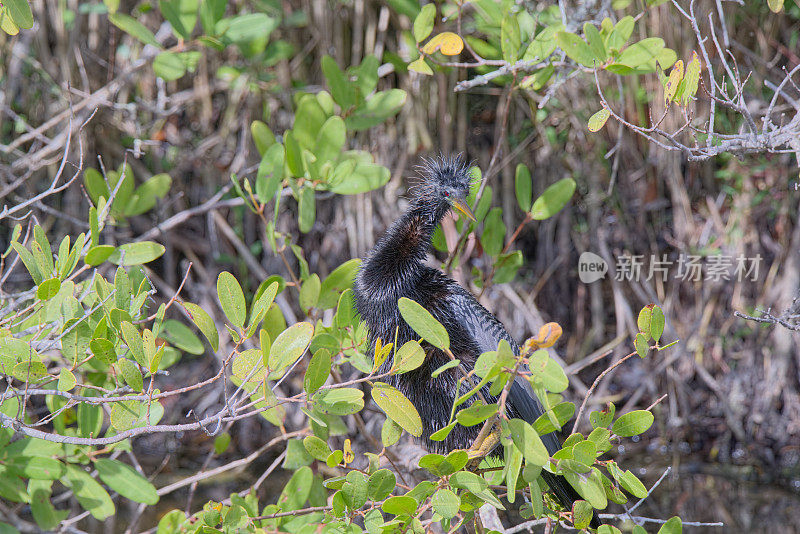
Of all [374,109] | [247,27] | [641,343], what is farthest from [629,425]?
[247,27]

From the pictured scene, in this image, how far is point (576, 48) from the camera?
1.97 metres

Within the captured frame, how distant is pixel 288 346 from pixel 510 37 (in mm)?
1240

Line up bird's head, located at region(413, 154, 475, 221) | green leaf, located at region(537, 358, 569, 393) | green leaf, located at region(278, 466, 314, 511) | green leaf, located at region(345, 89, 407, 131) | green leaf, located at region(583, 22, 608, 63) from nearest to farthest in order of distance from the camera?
1. green leaf, located at region(537, 358, 569, 393)
2. green leaf, located at region(583, 22, 608, 63)
3. green leaf, located at region(278, 466, 314, 511)
4. bird's head, located at region(413, 154, 475, 221)
5. green leaf, located at region(345, 89, 407, 131)

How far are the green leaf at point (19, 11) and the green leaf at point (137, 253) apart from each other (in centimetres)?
63

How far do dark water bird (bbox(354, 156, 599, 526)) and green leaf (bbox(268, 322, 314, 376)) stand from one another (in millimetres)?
631

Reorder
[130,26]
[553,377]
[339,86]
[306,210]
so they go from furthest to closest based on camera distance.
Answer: [130,26], [339,86], [306,210], [553,377]

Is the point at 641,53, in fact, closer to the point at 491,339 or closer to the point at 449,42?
the point at 449,42

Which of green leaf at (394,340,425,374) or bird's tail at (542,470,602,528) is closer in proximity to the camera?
green leaf at (394,340,425,374)

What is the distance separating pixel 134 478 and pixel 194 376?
2059 millimetres

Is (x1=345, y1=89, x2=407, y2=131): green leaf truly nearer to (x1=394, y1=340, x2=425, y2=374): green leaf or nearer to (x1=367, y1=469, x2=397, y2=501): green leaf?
(x1=394, y1=340, x2=425, y2=374): green leaf

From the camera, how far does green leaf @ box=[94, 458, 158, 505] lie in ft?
6.52

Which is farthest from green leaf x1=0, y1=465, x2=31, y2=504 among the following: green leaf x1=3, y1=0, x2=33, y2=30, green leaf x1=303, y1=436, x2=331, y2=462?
green leaf x1=3, y1=0, x2=33, y2=30

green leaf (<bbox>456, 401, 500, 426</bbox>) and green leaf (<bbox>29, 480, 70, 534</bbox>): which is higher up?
green leaf (<bbox>456, 401, 500, 426</bbox>)

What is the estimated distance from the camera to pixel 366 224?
3670 millimetres
